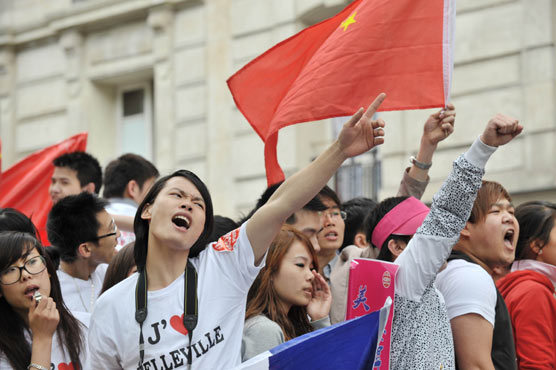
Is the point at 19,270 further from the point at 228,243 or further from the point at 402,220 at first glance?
the point at 402,220

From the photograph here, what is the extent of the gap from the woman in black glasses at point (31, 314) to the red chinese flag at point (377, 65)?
1361mm

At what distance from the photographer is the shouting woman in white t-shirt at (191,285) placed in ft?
12.2

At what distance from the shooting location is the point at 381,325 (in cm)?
393

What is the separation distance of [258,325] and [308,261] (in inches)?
18.6

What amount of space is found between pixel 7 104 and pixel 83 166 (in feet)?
30.4

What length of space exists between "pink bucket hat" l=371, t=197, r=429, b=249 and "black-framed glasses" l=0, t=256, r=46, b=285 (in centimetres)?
155

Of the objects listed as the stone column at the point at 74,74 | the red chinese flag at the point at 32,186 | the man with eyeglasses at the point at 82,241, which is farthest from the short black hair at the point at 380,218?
the stone column at the point at 74,74

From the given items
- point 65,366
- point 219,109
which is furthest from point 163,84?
point 65,366

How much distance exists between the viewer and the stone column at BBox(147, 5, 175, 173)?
45.6 ft

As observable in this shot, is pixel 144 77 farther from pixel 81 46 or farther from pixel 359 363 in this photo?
pixel 359 363

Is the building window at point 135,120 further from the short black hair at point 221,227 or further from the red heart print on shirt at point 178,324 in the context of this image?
the red heart print on shirt at point 178,324

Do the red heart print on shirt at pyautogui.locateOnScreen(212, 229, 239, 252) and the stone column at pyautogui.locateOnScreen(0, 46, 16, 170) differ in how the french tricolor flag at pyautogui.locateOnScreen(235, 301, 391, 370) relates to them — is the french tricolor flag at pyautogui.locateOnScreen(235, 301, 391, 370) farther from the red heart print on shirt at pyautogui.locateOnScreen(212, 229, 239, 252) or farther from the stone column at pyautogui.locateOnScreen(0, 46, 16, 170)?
the stone column at pyautogui.locateOnScreen(0, 46, 16, 170)

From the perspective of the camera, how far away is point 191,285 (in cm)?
382

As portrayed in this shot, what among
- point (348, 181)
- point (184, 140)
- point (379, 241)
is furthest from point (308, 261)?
point (184, 140)
